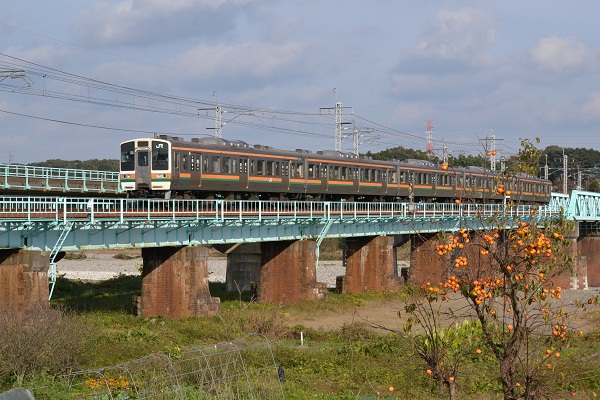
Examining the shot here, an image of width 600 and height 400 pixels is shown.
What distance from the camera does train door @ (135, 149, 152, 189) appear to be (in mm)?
39750

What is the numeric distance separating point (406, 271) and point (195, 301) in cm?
2701

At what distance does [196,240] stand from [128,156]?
6647 millimetres

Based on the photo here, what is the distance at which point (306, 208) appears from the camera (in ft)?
156

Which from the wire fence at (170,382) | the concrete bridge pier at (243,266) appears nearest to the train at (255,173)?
the concrete bridge pier at (243,266)

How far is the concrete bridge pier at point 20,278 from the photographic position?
89.9ft

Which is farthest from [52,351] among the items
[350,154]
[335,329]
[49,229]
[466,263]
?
[350,154]

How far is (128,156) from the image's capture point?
40.8 meters

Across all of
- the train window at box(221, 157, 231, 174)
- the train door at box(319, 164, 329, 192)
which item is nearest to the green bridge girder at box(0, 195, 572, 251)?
the train door at box(319, 164, 329, 192)

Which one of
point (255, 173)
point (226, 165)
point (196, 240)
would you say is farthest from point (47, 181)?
point (255, 173)

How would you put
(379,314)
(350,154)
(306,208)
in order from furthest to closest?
1. (350,154)
2. (306,208)
3. (379,314)

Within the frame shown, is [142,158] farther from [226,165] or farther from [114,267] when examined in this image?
[114,267]

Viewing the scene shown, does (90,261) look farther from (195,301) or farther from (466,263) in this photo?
(466,263)

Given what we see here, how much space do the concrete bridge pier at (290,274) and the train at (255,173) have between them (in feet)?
11.6

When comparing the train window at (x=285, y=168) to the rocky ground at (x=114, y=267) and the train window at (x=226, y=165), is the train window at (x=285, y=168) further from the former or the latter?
the rocky ground at (x=114, y=267)
